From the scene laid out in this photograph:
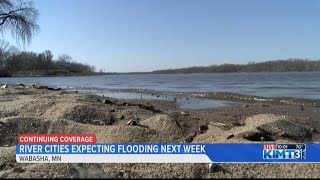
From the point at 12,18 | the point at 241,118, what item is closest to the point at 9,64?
the point at 12,18

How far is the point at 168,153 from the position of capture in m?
5.75

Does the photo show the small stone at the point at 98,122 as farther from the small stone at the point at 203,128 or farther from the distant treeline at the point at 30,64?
the distant treeline at the point at 30,64

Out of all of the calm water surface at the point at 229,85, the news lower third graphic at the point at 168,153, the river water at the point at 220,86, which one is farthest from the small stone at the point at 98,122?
the calm water surface at the point at 229,85

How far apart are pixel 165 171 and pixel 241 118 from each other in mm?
6728

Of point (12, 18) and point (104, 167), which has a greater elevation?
point (12, 18)

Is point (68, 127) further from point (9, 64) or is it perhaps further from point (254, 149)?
point (9, 64)

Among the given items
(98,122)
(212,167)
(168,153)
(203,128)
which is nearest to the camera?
(168,153)

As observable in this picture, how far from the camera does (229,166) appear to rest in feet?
19.8

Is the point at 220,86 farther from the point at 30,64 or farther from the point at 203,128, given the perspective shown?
the point at 30,64

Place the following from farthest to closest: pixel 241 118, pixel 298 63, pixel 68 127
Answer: pixel 298 63
pixel 241 118
pixel 68 127

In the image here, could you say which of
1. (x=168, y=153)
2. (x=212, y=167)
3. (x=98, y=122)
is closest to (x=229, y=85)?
(x=98, y=122)

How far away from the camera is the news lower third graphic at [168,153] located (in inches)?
226

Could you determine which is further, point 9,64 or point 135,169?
point 9,64

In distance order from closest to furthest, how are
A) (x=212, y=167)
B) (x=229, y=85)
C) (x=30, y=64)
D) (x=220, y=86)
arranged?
(x=212, y=167), (x=220, y=86), (x=229, y=85), (x=30, y=64)
